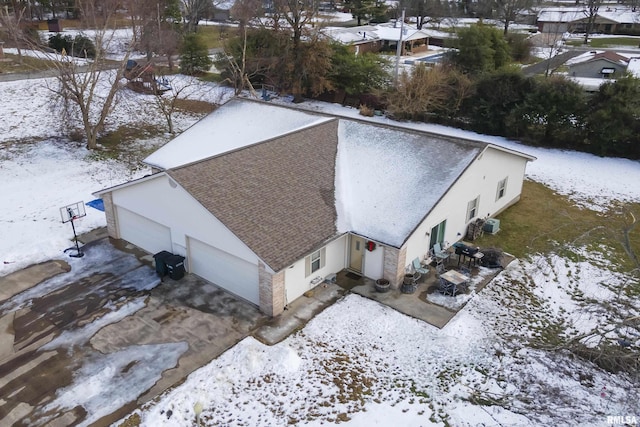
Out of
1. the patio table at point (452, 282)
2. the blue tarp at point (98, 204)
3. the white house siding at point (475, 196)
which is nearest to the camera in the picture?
the patio table at point (452, 282)

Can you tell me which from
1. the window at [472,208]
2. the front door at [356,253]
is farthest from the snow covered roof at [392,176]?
the window at [472,208]

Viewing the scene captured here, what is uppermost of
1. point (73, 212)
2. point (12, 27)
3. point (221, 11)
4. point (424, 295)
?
point (221, 11)

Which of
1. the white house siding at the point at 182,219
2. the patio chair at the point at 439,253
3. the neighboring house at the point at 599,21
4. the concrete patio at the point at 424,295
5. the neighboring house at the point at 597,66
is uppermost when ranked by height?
the neighboring house at the point at 599,21

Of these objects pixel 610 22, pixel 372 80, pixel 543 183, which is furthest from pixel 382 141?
pixel 610 22

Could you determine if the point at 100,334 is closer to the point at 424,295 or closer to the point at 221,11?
the point at 424,295

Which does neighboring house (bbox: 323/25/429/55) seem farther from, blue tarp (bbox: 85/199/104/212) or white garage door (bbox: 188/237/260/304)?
white garage door (bbox: 188/237/260/304)

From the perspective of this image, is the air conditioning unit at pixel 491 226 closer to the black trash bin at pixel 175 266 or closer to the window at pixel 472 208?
A: the window at pixel 472 208

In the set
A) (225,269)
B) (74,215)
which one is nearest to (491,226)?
(225,269)
